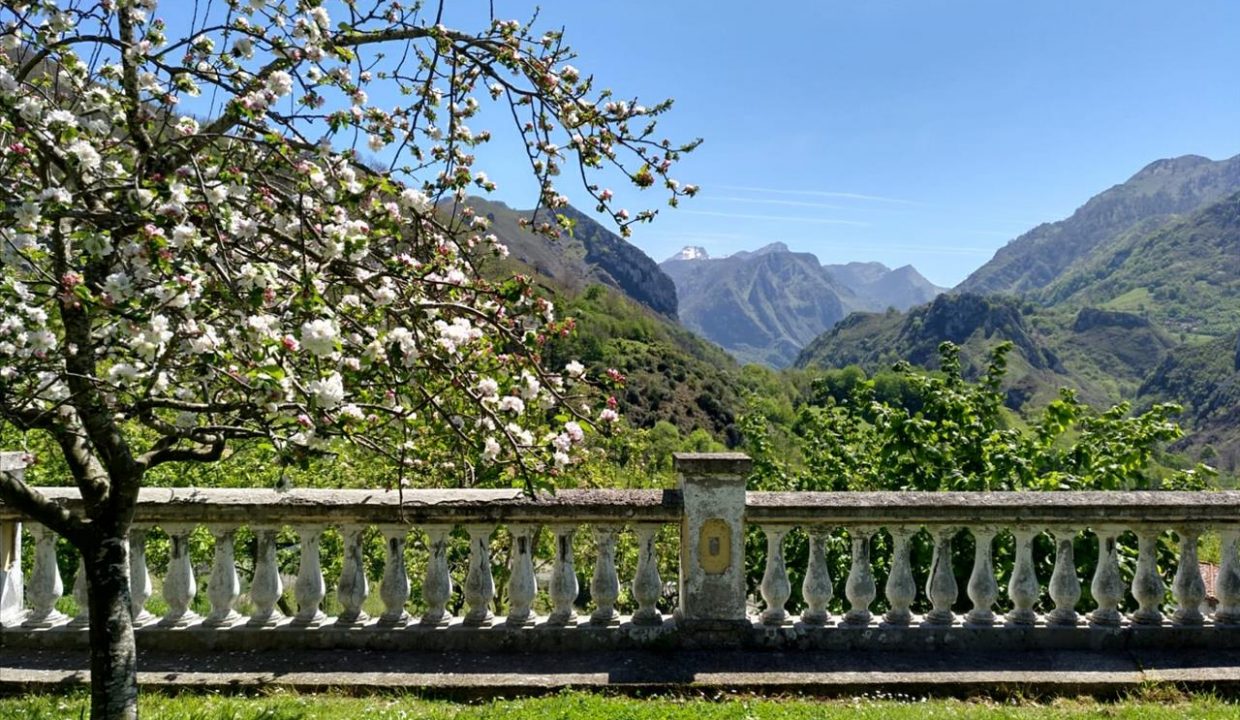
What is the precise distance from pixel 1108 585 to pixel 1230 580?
0.75 m

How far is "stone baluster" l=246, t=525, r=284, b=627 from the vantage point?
15.2ft

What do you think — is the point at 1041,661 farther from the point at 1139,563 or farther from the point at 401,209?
the point at 401,209

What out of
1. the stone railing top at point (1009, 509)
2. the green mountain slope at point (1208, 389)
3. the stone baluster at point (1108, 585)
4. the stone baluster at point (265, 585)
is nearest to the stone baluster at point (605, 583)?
the stone railing top at point (1009, 509)

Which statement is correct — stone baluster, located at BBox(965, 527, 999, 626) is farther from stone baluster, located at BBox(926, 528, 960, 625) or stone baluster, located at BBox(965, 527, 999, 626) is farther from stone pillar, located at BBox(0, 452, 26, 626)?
stone pillar, located at BBox(0, 452, 26, 626)

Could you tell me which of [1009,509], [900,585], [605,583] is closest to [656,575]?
[605,583]

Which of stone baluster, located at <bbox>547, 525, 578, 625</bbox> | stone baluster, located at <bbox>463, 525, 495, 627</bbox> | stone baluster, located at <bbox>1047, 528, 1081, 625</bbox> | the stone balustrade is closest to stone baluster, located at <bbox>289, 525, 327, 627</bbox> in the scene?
the stone balustrade

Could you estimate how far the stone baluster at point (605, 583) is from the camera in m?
4.69

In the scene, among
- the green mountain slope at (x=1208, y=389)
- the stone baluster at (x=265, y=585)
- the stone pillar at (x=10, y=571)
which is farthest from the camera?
the green mountain slope at (x=1208, y=389)

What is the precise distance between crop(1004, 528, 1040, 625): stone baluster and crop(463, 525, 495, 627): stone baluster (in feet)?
10.1

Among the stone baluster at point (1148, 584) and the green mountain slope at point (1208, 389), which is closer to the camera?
the stone baluster at point (1148, 584)

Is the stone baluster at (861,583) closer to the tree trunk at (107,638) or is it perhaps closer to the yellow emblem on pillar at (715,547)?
the yellow emblem on pillar at (715,547)

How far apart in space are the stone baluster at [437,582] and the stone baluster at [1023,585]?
333 centimetres

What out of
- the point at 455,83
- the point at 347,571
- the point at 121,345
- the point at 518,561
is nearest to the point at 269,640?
the point at 347,571

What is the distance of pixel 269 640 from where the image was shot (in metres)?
4.61
